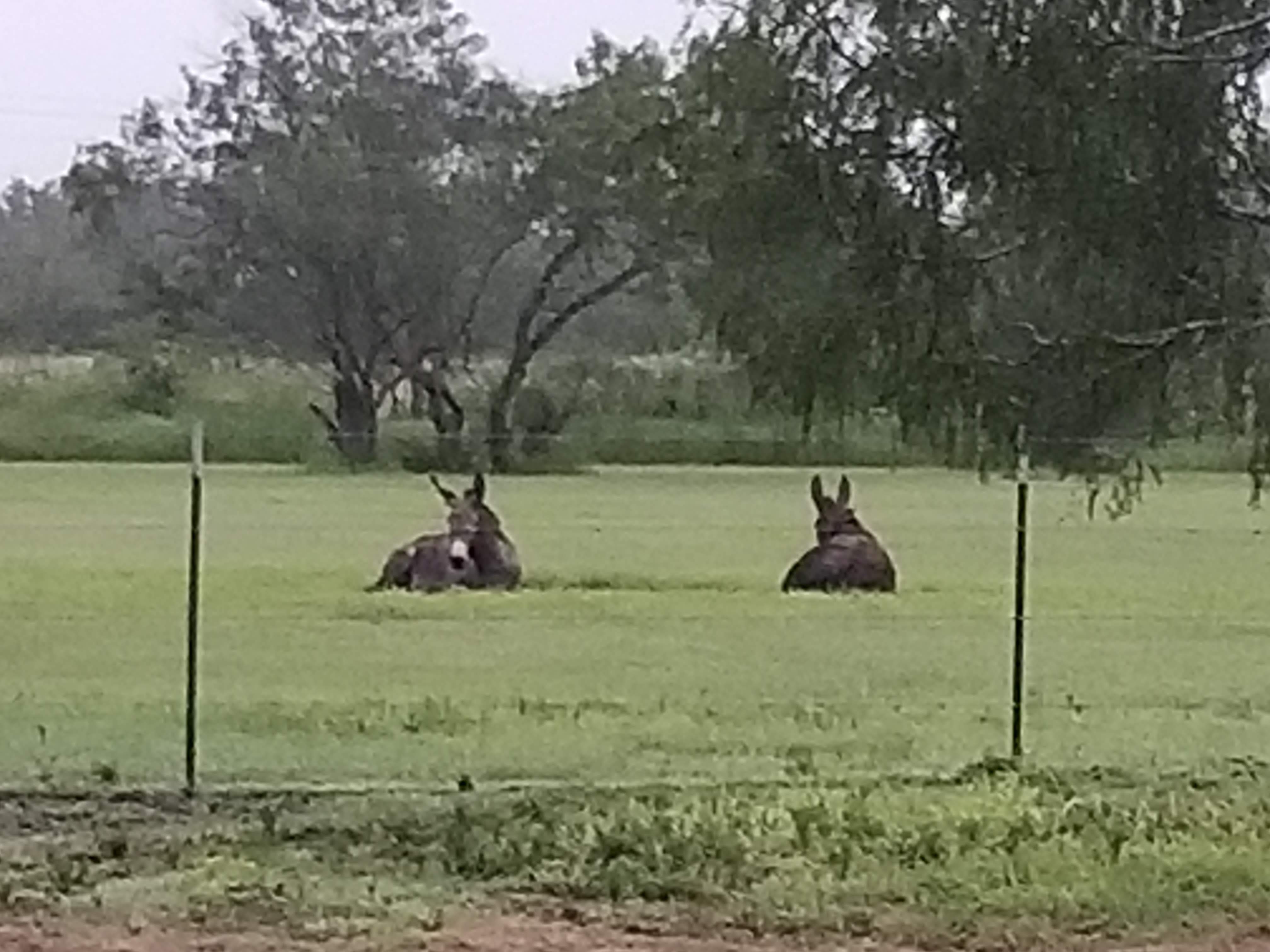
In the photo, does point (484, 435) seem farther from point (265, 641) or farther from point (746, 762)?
point (746, 762)

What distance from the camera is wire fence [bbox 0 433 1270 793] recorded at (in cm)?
1395

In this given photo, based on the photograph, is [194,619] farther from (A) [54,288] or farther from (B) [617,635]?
(A) [54,288]

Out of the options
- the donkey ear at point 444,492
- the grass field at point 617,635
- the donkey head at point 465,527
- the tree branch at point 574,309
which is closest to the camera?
the grass field at point 617,635

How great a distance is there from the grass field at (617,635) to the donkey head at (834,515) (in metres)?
0.21

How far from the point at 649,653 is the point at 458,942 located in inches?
372

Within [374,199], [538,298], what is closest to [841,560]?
[538,298]

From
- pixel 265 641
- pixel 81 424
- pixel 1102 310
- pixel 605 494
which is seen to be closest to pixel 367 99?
pixel 81 424

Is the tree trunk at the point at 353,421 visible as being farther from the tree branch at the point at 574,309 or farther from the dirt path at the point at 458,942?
the dirt path at the point at 458,942

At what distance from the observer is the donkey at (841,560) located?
23.2 meters

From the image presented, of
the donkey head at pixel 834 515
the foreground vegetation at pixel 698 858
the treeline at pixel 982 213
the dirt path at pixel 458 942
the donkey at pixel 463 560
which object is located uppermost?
the treeline at pixel 982 213

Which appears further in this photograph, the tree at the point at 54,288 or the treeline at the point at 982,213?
the tree at the point at 54,288

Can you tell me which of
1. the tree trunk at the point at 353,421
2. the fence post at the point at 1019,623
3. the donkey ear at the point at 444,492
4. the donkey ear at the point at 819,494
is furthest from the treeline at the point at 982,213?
the tree trunk at the point at 353,421

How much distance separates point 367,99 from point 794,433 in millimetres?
36918

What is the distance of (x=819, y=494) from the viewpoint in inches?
914
